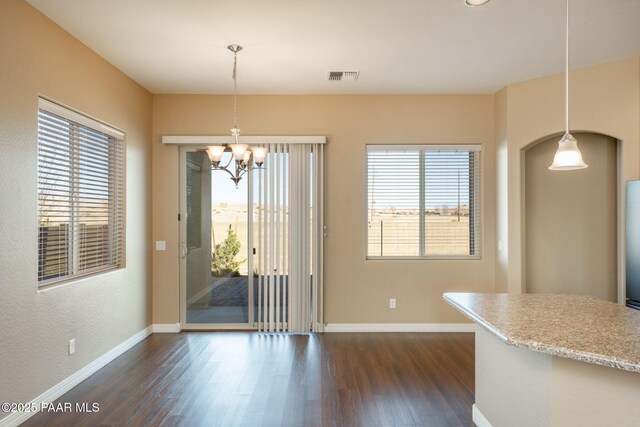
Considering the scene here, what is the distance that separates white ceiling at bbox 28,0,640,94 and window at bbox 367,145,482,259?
94cm

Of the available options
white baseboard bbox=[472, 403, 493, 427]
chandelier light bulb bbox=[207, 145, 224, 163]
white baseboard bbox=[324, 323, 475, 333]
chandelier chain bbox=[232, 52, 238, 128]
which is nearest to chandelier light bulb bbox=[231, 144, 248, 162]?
chandelier light bulb bbox=[207, 145, 224, 163]

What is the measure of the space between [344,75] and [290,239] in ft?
6.69

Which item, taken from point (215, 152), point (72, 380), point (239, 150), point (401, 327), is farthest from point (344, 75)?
point (72, 380)

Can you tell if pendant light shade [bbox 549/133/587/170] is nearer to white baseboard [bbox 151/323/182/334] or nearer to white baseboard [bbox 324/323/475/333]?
white baseboard [bbox 324/323/475/333]

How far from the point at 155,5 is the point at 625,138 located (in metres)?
4.47

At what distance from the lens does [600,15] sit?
2852mm

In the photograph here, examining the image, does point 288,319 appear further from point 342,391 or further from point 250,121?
point 250,121

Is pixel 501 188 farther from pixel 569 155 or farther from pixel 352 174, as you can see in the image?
pixel 569 155

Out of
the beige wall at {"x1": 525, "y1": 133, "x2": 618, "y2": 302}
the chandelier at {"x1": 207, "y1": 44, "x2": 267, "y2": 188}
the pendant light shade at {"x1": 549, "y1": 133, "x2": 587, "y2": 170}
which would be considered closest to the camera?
the pendant light shade at {"x1": 549, "y1": 133, "x2": 587, "y2": 170}

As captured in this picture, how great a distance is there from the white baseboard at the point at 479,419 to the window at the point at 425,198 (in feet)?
7.69

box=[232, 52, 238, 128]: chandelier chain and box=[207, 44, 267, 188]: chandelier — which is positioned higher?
box=[232, 52, 238, 128]: chandelier chain

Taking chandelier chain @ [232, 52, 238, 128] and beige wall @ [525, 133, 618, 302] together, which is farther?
beige wall @ [525, 133, 618, 302]

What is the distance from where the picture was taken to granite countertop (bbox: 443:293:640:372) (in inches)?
61.8

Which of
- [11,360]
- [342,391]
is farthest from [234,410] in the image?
[11,360]
